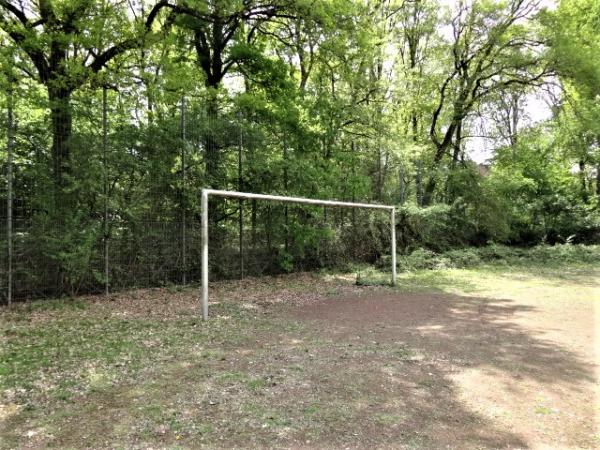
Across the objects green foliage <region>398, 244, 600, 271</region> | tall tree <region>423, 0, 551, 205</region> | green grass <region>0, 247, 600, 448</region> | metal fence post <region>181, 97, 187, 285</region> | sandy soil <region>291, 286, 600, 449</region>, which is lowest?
sandy soil <region>291, 286, 600, 449</region>

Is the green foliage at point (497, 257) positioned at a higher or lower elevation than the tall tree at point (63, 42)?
lower

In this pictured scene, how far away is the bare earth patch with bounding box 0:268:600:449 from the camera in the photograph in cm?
282

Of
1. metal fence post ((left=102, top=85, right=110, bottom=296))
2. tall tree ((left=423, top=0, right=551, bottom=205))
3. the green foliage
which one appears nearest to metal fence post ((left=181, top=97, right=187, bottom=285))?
metal fence post ((left=102, top=85, right=110, bottom=296))

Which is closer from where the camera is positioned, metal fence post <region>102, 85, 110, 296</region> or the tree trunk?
the tree trunk

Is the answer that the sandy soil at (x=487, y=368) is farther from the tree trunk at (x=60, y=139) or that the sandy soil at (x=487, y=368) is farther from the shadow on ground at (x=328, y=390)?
the tree trunk at (x=60, y=139)

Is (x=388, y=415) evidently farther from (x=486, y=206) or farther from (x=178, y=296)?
(x=486, y=206)

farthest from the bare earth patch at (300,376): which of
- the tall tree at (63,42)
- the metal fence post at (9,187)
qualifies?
the tall tree at (63,42)

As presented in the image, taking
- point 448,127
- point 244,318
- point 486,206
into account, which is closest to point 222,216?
point 244,318

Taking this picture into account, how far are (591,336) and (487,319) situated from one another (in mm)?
1331

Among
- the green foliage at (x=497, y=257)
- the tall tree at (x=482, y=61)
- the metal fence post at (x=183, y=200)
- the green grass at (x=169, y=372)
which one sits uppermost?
the tall tree at (x=482, y=61)

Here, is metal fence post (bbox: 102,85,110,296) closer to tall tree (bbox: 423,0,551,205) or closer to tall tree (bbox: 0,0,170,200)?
tall tree (bbox: 0,0,170,200)

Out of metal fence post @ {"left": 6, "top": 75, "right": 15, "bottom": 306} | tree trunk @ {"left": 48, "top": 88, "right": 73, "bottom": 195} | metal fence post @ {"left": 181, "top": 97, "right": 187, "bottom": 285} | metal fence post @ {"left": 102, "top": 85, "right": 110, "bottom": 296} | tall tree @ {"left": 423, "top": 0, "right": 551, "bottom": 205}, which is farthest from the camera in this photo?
tall tree @ {"left": 423, "top": 0, "right": 551, "bottom": 205}

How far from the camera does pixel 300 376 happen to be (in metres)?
3.87

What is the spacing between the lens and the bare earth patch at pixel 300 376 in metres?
2.82
